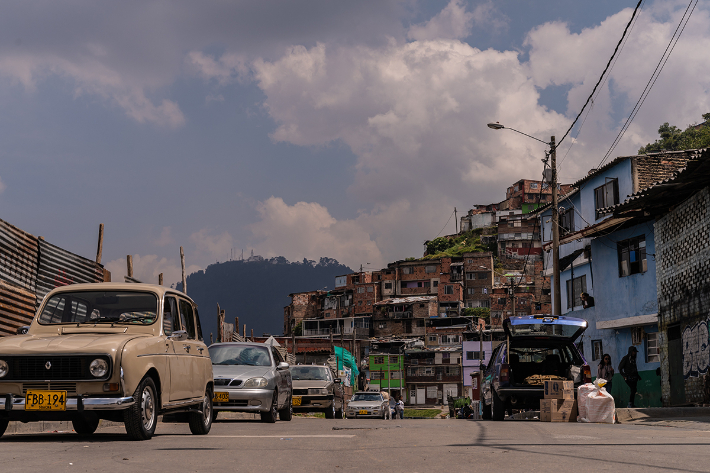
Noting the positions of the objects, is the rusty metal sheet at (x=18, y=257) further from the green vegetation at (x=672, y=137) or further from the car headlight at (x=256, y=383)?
the green vegetation at (x=672, y=137)

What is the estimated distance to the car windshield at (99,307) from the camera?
9.60 meters

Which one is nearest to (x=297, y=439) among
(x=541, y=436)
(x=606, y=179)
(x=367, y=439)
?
(x=367, y=439)

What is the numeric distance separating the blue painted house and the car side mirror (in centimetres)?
1619

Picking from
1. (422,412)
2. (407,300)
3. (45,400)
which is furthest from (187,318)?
(407,300)

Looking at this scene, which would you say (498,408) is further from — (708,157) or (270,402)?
(708,157)

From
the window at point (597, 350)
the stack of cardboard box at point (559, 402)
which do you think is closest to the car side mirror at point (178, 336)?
the stack of cardboard box at point (559, 402)

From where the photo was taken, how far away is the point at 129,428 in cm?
860

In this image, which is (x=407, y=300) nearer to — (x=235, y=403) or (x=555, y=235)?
(x=555, y=235)

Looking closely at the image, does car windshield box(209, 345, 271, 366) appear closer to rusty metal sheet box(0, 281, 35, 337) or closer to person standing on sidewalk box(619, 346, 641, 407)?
rusty metal sheet box(0, 281, 35, 337)

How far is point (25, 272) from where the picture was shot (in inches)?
563

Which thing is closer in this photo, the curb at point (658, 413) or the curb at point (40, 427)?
the curb at point (40, 427)

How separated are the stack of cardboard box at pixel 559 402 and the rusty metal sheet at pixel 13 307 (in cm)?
1042

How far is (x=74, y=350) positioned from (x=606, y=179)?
2780 cm

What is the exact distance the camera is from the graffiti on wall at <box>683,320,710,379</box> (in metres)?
19.2
